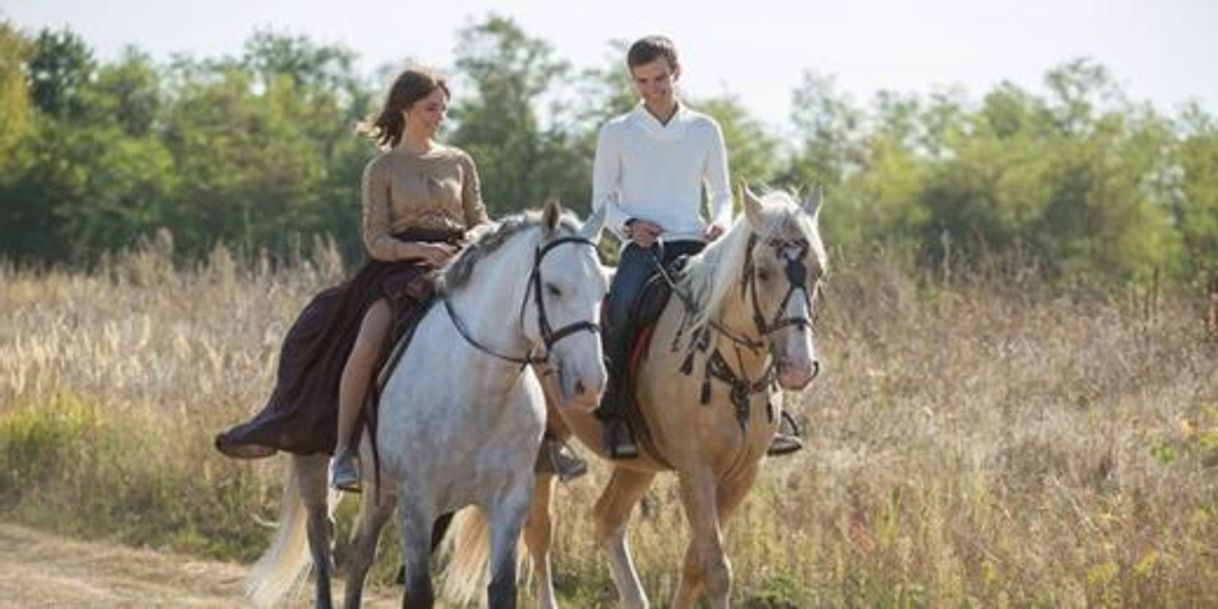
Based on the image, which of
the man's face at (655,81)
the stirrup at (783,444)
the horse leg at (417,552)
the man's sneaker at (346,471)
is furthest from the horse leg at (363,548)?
the man's face at (655,81)

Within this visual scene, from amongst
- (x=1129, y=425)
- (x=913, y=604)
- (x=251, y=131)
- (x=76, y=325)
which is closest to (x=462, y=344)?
(x=913, y=604)

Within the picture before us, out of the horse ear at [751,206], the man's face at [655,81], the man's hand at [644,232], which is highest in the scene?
the man's face at [655,81]

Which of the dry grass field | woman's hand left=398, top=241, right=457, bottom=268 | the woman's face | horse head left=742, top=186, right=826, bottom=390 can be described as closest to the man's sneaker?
woman's hand left=398, top=241, right=457, bottom=268

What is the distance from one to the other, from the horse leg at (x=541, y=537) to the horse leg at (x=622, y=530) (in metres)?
0.28

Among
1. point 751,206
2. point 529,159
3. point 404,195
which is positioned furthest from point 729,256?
point 529,159

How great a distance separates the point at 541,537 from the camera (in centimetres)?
899

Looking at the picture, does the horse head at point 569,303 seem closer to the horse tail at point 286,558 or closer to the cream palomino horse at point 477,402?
the cream palomino horse at point 477,402

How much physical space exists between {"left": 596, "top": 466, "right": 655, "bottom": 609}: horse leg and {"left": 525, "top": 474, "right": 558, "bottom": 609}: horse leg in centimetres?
28

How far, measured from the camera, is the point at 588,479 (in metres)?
11.2

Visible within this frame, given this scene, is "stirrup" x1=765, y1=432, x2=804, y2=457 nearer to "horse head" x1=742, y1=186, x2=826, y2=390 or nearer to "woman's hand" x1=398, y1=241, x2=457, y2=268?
"horse head" x1=742, y1=186, x2=826, y2=390

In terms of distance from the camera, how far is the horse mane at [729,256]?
739cm

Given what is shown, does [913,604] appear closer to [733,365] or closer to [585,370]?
[733,365]

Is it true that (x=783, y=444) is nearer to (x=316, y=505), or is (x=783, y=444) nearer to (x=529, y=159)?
(x=316, y=505)

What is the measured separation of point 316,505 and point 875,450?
417 centimetres
